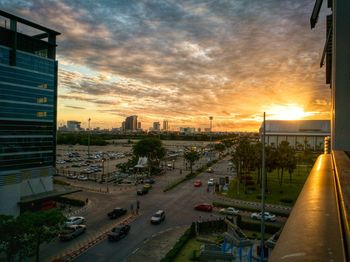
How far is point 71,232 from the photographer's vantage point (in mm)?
23562

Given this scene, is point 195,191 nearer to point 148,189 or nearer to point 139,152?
point 148,189

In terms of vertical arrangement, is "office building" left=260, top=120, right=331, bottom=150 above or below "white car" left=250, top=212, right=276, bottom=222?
above

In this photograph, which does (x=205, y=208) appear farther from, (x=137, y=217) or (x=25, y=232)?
(x=25, y=232)

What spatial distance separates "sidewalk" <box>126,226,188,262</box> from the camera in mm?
19906

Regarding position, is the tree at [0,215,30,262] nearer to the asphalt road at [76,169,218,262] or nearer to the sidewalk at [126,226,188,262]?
the asphalt road at [76,169,218,262]

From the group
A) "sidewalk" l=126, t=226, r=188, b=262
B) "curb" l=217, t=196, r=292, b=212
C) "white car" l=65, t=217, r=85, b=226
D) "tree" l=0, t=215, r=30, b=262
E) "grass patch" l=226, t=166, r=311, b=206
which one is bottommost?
"sidewalk" l=126, t=226, r=188, b=262

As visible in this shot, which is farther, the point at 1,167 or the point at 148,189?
the point at 148,189

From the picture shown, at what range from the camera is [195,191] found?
41.7 m

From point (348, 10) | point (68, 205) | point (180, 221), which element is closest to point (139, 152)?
point (68, 205)

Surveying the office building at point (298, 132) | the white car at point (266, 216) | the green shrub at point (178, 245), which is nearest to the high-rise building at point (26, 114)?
the green shrub at point (178, 245)

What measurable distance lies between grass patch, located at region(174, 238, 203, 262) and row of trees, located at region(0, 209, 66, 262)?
8.54m

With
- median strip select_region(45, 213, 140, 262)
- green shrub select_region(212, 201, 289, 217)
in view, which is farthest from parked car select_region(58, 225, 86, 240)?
green shrub select_region(212, 201, 289, 217)

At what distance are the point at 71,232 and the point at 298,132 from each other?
108 metres

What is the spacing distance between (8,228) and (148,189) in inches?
1065
